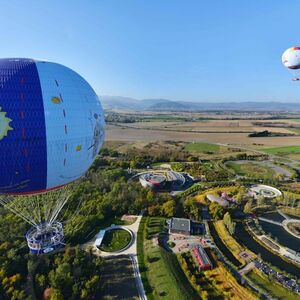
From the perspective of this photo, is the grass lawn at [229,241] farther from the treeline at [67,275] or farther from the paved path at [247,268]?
the treeline at [67,275]

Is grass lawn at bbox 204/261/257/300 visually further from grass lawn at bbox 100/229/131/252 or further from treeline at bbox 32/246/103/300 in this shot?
treeline at bbox 32/246/103/300

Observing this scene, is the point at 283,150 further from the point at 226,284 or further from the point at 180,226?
the point at 226,284

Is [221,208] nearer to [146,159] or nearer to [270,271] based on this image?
[270,271]

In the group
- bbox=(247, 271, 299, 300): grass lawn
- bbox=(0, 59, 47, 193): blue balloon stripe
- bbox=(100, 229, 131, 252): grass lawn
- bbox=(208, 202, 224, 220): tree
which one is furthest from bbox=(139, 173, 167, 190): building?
bbox=(0, 59, 47, 193): blue balloon stripe

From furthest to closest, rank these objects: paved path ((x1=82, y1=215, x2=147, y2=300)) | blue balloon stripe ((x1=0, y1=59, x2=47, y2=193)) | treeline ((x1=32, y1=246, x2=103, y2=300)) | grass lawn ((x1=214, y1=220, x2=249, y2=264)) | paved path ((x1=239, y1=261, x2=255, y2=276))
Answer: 1. grass lawn ((x1=214, y1=220, x2=249, y2=264))
2. paved path ((x1=239, y1=261, x2=255, y2=276))
3. paved path ((x1=82, y1=215, x2=147, y2=300))
4. treeline ((x1=32, y1=246, x2=103, y2=300))
5. blue balloon stripe ((x1=0, y1=59, x2=47, y2=193))

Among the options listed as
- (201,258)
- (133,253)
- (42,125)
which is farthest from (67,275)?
(42,125)

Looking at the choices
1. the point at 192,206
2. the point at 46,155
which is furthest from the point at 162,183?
the point at 46,155
